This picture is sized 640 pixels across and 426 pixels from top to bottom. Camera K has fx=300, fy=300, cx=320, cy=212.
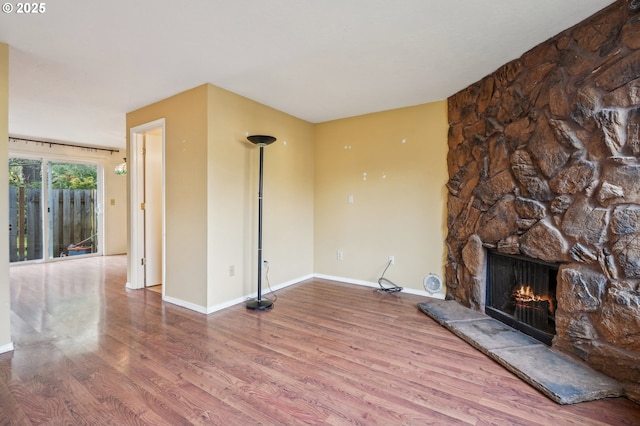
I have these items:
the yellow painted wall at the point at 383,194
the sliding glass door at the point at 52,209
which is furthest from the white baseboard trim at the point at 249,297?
the sliding glass door at the point at 52,209

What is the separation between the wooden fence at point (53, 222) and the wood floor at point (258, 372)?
330 cm

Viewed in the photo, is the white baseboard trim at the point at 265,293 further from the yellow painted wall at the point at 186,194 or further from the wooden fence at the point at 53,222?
the wooden fence at the point at 53,222

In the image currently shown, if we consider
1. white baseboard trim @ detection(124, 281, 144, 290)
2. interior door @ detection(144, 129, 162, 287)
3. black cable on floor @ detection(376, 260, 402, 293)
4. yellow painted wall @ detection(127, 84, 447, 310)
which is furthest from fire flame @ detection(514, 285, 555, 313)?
white baseboard trim @ detection(124, 281, 144, 290)

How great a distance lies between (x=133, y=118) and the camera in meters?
4.02

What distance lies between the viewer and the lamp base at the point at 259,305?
10.8ft

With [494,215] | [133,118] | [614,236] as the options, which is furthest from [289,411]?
[133,118]

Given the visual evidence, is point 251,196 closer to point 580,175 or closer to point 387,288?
point 387,288

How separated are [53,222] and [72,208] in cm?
43

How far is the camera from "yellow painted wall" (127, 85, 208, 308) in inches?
127

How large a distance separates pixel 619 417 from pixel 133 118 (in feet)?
17.5

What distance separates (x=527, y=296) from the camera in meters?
2.66

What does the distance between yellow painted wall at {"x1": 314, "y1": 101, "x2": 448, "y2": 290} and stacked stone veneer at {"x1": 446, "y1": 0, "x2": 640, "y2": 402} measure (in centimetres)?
77

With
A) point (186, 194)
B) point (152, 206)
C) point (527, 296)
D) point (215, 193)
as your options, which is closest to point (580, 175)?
point (527, 296)

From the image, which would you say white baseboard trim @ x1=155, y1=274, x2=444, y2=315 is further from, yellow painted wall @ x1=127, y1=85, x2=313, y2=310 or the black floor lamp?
the black floor lamp
